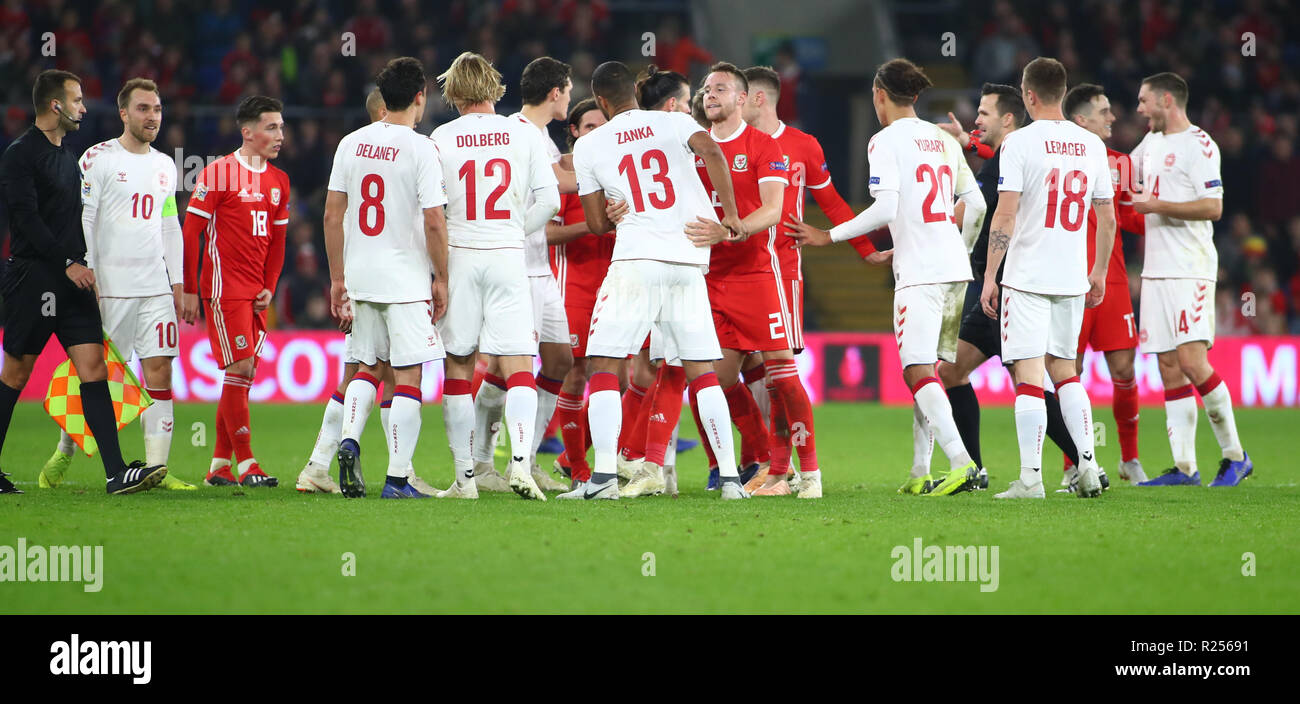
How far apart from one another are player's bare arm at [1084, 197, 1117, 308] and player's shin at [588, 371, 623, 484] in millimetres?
2857

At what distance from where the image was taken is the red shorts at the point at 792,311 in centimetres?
783

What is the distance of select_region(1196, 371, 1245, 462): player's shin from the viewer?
348 inches

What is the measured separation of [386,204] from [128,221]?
7.22 ft

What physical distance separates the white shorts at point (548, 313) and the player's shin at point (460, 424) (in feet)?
3.99

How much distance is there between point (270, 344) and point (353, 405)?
33.9ft

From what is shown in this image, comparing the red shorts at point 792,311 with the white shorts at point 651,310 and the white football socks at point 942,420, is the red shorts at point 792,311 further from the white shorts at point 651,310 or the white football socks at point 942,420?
the white football socks at point 942,420

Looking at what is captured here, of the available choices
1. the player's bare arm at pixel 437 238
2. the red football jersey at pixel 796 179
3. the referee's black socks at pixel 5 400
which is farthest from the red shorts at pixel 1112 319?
the referee's black socks at pixel 5 400

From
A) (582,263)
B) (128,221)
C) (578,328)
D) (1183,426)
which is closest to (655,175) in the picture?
(582,263)

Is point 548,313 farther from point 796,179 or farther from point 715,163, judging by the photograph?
point 715,163

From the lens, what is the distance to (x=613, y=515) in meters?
6.56

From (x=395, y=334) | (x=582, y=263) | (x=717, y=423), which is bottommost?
(x=717, y=423)

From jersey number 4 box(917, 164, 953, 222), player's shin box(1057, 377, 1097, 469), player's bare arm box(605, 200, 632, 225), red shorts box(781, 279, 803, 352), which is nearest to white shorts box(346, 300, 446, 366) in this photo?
A: player's bare arm box(605, 200, 632, 225)

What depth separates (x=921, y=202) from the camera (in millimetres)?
7887

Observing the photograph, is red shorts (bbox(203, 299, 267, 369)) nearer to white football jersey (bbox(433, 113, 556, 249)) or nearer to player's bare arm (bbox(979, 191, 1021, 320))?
white football jersey (bbox(433, 113, 556, 249))
